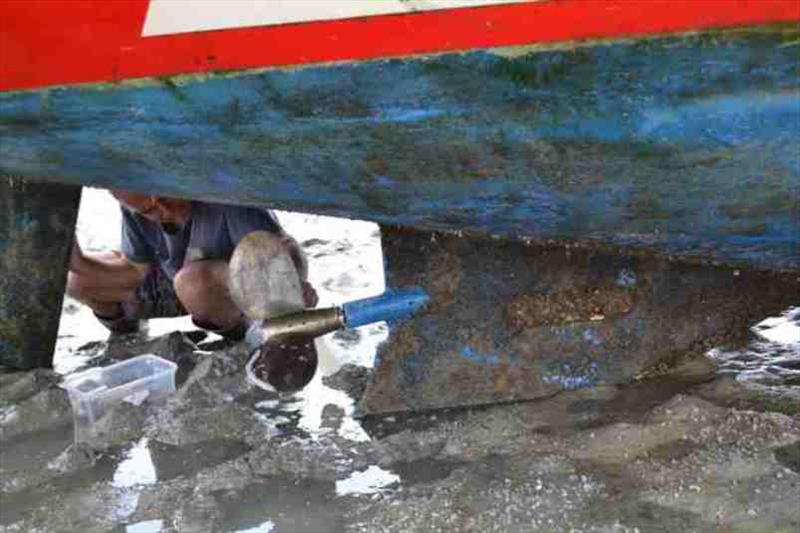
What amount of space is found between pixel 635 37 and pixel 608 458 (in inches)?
37.4

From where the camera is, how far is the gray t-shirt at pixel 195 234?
3.18m

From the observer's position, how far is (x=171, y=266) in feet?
11.9

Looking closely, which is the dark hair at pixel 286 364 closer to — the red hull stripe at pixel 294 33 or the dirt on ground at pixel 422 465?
the dirt on ground at pixel 422 465

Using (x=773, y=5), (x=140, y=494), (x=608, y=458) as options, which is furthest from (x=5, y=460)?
(x=773, y=5)

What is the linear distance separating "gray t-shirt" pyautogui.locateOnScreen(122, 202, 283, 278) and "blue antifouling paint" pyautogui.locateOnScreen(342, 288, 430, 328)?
1.39 ft

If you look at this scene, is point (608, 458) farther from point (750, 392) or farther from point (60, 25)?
point (60, 25)

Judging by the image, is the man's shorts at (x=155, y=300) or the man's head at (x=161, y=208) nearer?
the man's head at (x=161, y=208)

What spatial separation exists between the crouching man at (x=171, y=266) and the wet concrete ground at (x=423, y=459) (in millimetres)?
316

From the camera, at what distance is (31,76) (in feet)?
8.23

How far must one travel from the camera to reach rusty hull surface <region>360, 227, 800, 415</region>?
2.75m

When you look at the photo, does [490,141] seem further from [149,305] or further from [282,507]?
[149,305]

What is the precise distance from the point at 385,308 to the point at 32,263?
1.07 metres

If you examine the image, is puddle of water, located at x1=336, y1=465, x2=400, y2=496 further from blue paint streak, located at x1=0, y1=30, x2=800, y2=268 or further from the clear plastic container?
the clear plastic container

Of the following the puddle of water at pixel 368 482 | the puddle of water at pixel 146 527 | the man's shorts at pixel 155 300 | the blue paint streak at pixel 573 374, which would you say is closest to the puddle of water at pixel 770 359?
the blue paint streak at pixel 573 374
